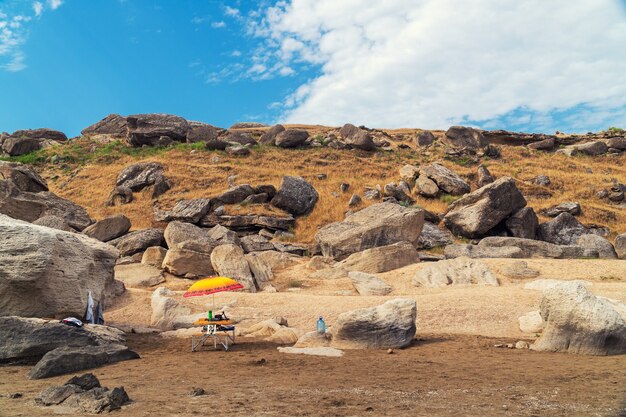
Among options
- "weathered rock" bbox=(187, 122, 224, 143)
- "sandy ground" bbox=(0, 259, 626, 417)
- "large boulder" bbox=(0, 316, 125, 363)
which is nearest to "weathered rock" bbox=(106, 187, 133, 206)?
"weathered rock" bbox=(187, 122, 224, 143)

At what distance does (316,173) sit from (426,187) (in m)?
9.67

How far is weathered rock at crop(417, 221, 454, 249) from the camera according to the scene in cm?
2648

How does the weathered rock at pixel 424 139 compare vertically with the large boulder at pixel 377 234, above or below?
above

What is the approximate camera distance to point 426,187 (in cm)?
3497

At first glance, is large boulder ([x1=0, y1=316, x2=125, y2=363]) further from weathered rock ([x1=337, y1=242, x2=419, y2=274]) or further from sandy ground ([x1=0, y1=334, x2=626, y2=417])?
weathered rock ([x1=337, y1=242, x2=419, y2=274])

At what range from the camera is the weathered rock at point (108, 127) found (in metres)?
56.5

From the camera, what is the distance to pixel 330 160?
145 ft

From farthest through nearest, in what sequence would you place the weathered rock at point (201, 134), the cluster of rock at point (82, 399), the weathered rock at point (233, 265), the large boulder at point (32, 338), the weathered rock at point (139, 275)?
1. the weathered rock at point (201, 134)
2. the weathered rock at point (139, 275)
3. the weathered rock at point (233, 265)
4. the large boulder at point (32, 338)
5. the cluster of rock at point (82, 399)

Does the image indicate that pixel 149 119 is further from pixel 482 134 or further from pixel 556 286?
pixel 556 286

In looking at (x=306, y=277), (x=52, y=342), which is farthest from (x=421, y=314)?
(x=52, y=342)

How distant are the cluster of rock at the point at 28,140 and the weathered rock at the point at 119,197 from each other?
19.0m

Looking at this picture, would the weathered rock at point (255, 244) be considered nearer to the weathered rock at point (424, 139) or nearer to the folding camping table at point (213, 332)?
the folding camping table at point (213, 332)

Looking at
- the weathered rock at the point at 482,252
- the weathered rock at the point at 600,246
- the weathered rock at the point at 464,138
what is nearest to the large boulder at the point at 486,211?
the weathered rock at the point at 482,252

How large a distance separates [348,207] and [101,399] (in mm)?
27732
